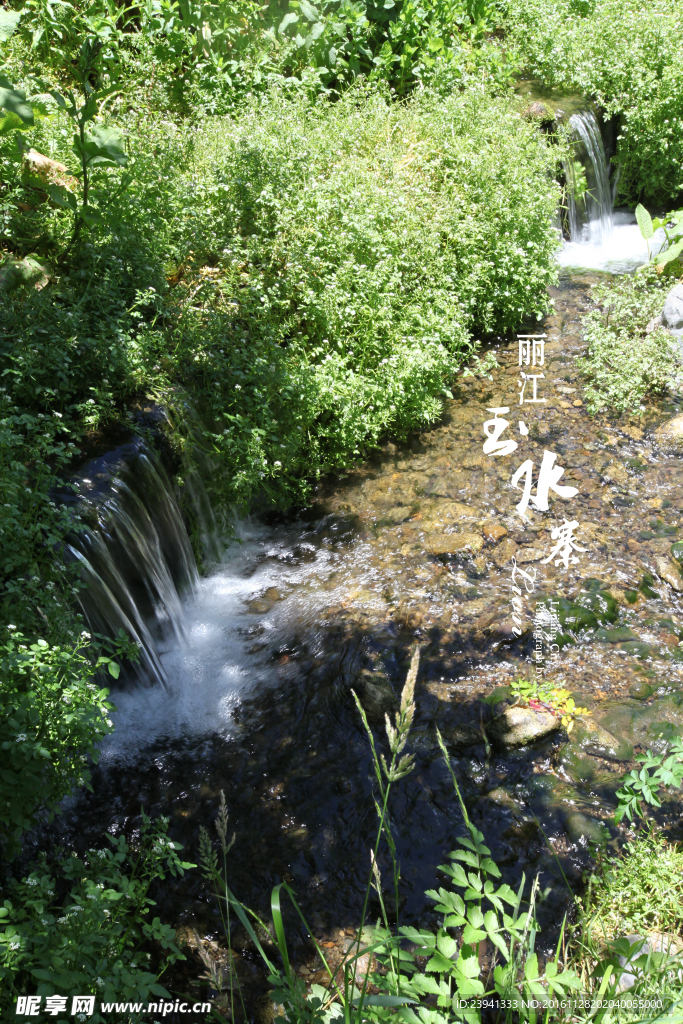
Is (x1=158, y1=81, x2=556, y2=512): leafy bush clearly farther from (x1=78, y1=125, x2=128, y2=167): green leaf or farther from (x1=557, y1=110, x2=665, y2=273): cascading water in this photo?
(x1=557, y1=110, x2=665, y2=273): cascading water

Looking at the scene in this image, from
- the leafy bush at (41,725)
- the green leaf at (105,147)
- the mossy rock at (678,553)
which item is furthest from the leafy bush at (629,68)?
the leafy bush at (41,725)

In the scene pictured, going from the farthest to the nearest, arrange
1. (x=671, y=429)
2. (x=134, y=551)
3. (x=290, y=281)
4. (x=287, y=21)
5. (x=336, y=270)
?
1. (x=287, y=21)
2. (x=671, y=429)
3. (x=336, y=270)
4. (x=290, y=281)
5. (x=134, y=551)

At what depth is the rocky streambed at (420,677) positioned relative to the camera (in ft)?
11.2

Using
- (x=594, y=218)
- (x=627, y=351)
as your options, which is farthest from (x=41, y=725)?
(x=594, y=218)

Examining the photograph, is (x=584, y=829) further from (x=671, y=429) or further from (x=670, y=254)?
(x=670, y=254)

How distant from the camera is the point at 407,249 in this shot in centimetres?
657

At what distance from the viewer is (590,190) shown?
9633mm

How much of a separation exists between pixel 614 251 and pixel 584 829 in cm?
791

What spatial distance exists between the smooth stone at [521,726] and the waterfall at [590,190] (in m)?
7.36

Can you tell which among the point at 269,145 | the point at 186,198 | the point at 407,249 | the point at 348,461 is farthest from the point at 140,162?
the point at 348,461

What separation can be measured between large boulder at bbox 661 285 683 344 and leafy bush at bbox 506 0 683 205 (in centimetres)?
342

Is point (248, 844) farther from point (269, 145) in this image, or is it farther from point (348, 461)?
point (269, 145)

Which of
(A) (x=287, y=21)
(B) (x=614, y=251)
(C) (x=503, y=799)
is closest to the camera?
(C) (x=503, y=799)

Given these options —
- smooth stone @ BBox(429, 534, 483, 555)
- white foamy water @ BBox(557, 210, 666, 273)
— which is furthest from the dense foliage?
smooth stone @ BBox(429, 534, 483, 555)
